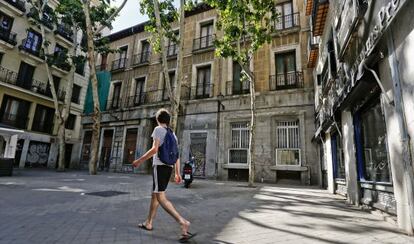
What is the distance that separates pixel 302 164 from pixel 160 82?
12525 millimetres

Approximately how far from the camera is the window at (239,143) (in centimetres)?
1438

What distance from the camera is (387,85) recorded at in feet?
12.3

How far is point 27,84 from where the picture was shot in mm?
20125

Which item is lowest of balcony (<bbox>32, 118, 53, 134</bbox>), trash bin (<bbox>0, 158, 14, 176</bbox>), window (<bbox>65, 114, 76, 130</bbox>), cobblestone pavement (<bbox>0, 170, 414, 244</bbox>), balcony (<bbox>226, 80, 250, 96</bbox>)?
cobblestone pavement (<bbox>0, 170, 414, 244</bbox>)

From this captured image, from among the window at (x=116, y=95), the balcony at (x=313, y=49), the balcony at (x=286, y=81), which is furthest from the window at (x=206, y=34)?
the window at (x=116, y=95)

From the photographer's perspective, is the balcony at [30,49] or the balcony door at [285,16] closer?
the balcony door at [285,16]

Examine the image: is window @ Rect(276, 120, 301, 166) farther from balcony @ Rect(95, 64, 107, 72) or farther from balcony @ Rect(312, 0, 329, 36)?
balcony @ Rect(95, 64, 107, 72)

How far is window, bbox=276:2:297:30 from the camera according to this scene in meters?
15.0

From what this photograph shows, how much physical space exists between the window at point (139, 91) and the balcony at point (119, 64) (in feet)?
8.30

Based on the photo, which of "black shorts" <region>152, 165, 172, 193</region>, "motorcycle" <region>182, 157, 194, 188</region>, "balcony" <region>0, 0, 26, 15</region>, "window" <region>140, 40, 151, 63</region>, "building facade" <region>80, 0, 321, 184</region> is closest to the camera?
"black shorts" <region>152, 165, 172, 193</region>

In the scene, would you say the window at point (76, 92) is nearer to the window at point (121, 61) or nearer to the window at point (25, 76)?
the window at point (25, 76)

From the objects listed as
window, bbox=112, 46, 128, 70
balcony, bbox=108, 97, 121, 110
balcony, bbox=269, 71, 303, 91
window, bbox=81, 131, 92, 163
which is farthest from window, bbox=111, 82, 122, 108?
balcony, bbox=269, 71, 303, 91

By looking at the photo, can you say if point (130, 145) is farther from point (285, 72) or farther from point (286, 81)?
point (285, 72)

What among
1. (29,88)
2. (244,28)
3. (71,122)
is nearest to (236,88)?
(244,28)
